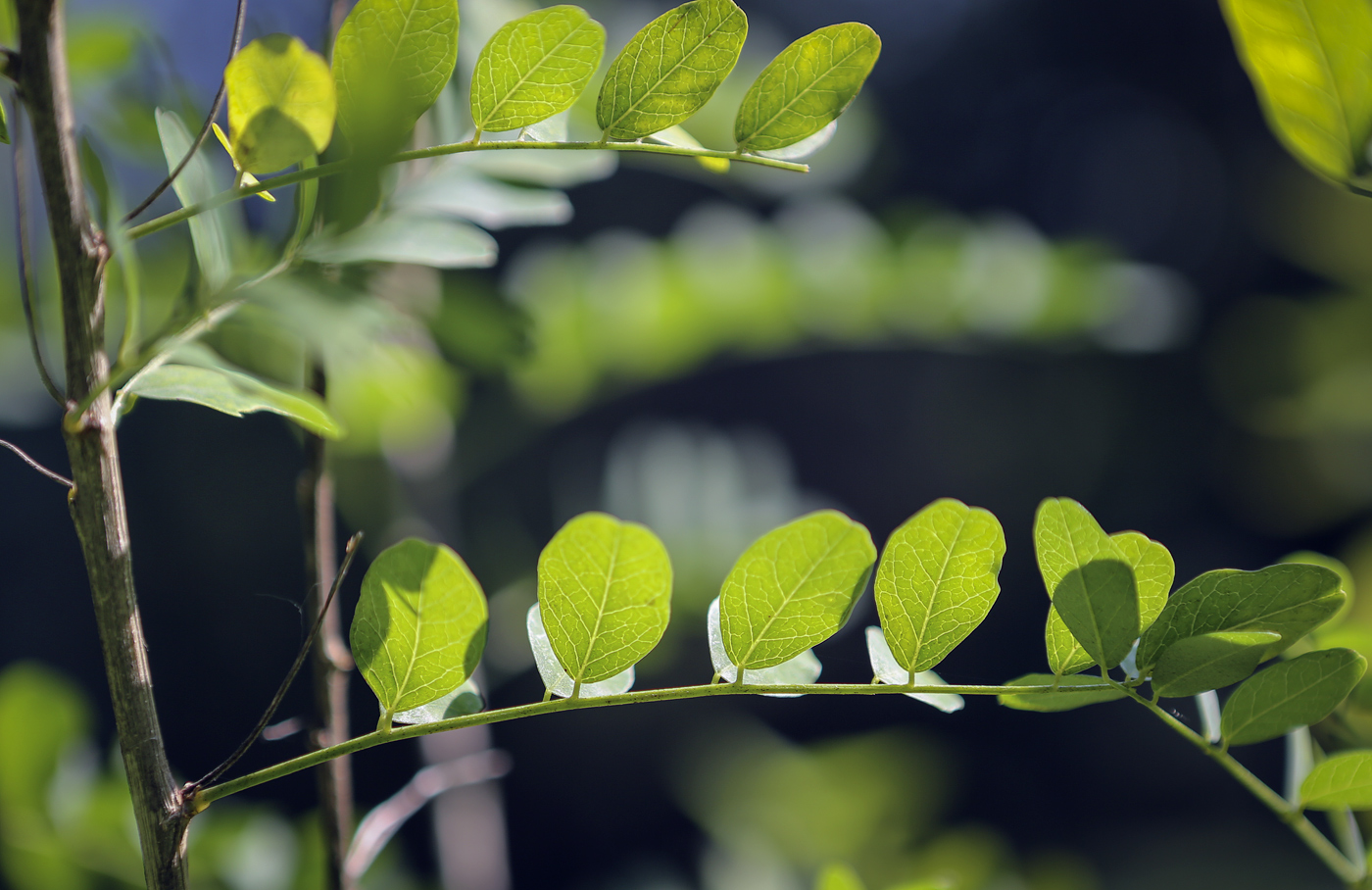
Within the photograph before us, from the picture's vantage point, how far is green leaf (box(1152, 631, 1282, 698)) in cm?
19

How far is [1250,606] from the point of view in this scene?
19cm

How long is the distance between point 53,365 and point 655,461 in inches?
18.2

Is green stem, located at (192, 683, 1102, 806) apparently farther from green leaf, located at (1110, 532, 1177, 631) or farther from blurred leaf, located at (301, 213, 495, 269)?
blurred leaf, located at (301, 213, 495, 269)

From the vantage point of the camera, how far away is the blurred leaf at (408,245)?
23 cm

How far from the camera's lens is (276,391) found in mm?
178

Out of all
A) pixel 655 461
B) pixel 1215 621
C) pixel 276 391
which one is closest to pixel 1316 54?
pixel 1215 621

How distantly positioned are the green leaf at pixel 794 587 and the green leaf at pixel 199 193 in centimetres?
17

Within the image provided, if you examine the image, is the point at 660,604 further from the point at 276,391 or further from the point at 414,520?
the point at 414,520

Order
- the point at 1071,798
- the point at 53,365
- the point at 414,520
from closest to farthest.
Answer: the point at 53,365 → the point at 414,520 → the point at 1071,798

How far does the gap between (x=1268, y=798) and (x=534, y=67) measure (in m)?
0.26

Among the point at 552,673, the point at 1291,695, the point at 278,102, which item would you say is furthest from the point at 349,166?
the point at 1291,695

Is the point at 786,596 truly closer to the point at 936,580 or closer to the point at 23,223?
the point at 936,580

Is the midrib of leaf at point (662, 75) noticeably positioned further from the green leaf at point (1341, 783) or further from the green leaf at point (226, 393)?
the green leaf at point (1341, 783)

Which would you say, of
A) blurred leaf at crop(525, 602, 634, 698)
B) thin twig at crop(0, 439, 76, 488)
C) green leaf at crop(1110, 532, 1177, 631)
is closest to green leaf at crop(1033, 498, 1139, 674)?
green leaf at crop(1110, 532, 1177, 631)
